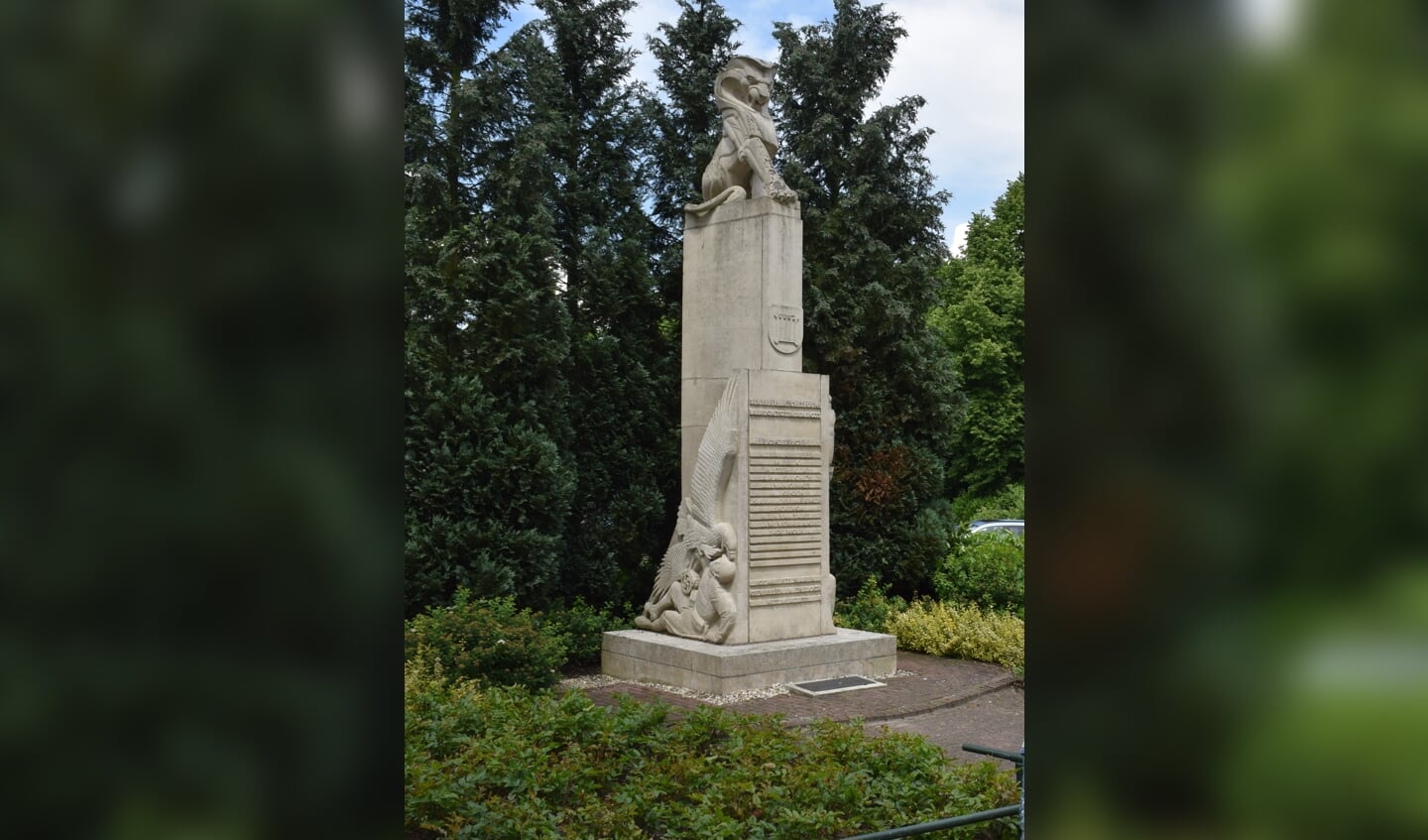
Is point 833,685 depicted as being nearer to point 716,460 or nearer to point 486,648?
point 716,460

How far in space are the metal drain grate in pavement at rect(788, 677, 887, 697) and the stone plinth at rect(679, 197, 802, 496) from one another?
2.35m

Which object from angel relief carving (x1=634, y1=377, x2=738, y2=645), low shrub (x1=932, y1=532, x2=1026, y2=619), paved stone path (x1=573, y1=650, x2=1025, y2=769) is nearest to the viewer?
paved stone path (x1=573, y1=650, x2=1025, y2=769)

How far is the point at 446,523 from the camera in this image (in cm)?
1159

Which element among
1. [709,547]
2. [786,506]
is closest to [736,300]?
[786,506]

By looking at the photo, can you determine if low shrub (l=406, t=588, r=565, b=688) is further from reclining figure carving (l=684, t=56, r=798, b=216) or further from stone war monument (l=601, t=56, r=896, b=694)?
reclining figure carving (l=684, t=56, r=798, b=216)

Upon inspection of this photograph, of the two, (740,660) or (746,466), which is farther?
(746,466)

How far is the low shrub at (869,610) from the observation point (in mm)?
13578

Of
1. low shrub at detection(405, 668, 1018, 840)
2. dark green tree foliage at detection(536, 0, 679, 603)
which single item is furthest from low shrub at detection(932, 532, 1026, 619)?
low shrub at detection(405, 668, 1018, 840)

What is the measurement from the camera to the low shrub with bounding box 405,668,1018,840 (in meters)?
5.11

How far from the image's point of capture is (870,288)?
16.5m

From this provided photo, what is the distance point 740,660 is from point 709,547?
3.67 feet

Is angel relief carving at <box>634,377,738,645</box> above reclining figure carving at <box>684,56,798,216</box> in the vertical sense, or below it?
below
